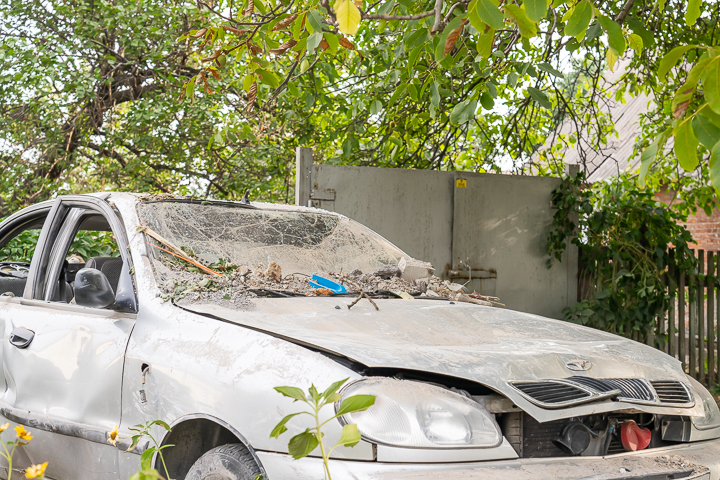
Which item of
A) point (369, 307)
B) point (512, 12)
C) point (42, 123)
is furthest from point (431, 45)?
point (42, 123)

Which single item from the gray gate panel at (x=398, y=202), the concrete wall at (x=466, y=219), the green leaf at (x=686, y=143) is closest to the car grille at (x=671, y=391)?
the green leaf at (x=686, y=143)

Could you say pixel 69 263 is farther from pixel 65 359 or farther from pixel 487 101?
pixel 487 101

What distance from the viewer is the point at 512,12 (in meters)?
2.70

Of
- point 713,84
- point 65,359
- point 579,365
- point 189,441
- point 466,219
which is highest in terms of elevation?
point 713,84

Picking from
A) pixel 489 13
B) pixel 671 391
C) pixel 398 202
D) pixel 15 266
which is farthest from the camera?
pixel 398 202

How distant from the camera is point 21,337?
295cm

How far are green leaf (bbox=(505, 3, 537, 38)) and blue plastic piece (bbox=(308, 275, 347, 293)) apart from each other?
1407 mm

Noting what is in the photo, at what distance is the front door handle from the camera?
2.90m

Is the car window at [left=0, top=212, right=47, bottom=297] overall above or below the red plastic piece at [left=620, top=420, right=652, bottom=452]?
above

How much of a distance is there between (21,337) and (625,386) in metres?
Result: 2.60

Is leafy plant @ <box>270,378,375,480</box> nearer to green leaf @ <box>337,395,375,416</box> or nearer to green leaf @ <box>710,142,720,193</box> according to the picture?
green leaf @ <box>337,395,375,416</box>

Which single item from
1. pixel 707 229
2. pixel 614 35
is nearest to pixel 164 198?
pixel 614 35

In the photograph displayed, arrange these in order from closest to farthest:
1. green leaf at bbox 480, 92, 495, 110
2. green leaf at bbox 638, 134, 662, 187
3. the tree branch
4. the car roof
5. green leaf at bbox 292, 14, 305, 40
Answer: green leaf at bbox 638, 134, 662, 187 < the car roof < green leaf at bbox 292, 14, 305, 40 < the tree branch < green leaf at bbox 480, 92, 495, 110

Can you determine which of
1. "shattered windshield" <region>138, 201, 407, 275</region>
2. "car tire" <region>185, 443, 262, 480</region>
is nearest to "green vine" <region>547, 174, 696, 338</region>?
"shattered windshield" <region>138, 201, 407, 275</region>
